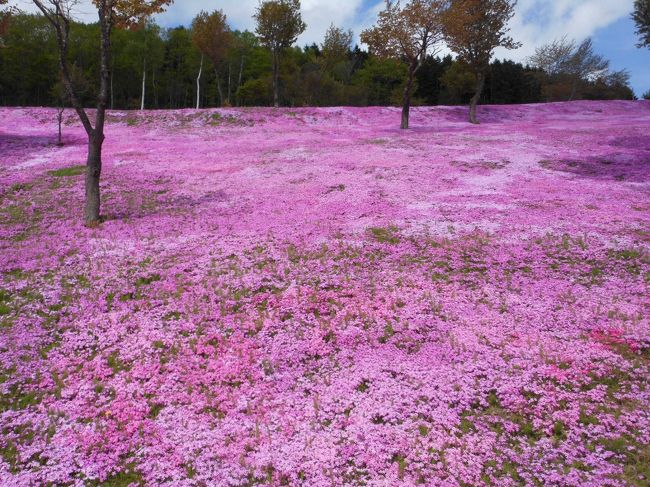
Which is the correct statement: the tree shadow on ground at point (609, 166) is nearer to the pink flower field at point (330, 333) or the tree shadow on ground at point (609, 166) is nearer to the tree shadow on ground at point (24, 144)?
the pink flower field at point (330, 333)

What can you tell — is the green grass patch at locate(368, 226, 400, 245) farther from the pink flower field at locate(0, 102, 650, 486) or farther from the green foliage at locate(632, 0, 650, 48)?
the green foliage at locate(632, 0, 650, 48)

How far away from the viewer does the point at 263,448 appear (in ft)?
24.1

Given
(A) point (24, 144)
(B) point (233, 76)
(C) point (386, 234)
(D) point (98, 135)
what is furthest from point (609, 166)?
(B) point (233, 76)

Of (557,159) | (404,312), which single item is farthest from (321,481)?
(557,159)

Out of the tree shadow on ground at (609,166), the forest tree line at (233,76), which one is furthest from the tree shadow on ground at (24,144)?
the tree shadow on ground at (609,166)

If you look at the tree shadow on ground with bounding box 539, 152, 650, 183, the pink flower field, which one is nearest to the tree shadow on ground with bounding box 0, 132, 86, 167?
the pink flower field

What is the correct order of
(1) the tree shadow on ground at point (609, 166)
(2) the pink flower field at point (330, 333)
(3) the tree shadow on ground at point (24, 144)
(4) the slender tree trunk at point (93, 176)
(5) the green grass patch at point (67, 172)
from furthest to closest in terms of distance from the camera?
(3) the tree shadow on ground at point (24, 144) → (5) the green grass patch at point (67, 172) → (1) the tree shadow on ground at point (609, 166) → (4) the slender tree trunk at point (93, 176) → (2) the pink flower field at point (330, 333)

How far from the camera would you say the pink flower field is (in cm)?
718

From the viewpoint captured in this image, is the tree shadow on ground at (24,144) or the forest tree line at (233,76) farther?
the forest tree line at (233,76)

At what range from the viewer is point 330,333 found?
1044 cm

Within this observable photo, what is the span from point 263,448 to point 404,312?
516 cm

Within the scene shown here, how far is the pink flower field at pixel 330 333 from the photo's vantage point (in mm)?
7184

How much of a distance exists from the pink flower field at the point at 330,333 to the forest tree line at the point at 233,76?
51954 millimetres

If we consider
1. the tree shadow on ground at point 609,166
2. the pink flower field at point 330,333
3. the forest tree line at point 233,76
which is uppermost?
the forest tree line at point 233,76
